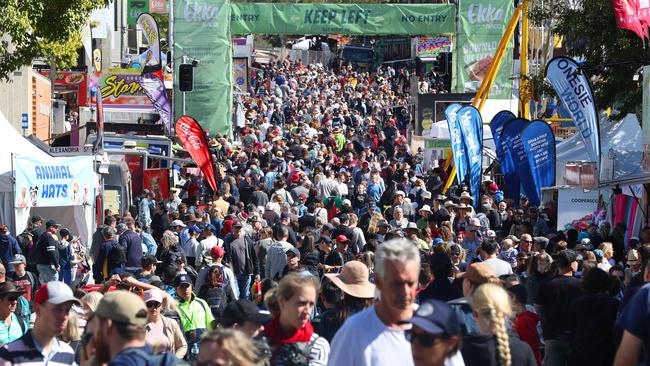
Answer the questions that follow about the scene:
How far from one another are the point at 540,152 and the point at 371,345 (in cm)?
1639

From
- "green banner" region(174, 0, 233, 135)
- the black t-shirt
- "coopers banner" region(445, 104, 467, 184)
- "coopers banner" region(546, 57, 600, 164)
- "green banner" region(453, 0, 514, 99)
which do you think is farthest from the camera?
"green banner" region(453, 0, 514, 99)

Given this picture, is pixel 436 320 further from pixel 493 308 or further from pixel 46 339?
pixel 46 339

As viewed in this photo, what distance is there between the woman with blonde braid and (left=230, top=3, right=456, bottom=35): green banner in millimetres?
32767

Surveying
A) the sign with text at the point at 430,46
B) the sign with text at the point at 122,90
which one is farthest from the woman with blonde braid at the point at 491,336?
the sign with text at the point at 430,46

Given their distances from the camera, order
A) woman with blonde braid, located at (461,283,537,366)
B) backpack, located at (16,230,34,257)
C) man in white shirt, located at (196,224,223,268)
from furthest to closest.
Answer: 1. backpack, located at (16,230,34,257)
2. man in white shirt, located at (196,224,223,268)
3. woman with blonde braid, located at (461,283,537,366)

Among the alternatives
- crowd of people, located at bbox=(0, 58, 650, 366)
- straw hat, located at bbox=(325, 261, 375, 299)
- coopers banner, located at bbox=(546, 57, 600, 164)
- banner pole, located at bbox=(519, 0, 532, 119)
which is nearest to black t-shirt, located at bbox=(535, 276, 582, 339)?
crowd of people, located at bbox=(0, 58, 650, 366)

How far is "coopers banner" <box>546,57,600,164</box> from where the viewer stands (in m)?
19.8

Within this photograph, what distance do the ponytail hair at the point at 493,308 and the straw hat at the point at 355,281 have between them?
2120 mm

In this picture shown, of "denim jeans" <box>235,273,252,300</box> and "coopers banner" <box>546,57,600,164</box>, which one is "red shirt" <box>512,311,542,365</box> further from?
"coopers banner" <box>546,57,600,164</box>

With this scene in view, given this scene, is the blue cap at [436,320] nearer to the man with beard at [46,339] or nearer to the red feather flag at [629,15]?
the man with beard at [46,339]

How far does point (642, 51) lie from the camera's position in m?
21.8

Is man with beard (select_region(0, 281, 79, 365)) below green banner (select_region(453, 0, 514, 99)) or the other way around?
below

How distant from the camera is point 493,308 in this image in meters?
6.18

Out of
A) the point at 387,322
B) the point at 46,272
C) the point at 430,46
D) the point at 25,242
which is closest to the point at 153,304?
the point at 387,322
